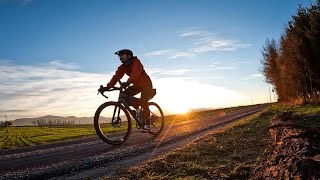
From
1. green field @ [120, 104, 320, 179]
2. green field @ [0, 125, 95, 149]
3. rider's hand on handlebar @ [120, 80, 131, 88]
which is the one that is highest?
rider's hand on handlebar @ [120, 80, 131, 88]

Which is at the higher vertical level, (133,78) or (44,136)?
(133,78)

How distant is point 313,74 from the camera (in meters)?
37.5

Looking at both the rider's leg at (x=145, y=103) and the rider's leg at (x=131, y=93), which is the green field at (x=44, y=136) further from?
the rider's leg at (x=131, y=93)

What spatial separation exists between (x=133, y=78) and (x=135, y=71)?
220mm

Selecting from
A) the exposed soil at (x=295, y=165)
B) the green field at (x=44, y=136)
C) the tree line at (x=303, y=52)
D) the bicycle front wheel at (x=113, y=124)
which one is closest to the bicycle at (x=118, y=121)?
the bicycle front wheel at (x=113, y=124)

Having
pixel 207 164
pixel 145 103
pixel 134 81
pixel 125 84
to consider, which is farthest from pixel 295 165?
pixel 145 103

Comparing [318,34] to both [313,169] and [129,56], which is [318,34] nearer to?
[129,56]

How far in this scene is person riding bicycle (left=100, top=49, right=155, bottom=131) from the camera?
991cm

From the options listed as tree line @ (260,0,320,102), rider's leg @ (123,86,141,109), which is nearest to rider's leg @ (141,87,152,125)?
rider's leg @ (123,86,141,109)

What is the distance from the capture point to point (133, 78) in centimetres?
997

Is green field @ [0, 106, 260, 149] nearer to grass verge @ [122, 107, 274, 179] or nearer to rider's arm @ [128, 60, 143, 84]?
rider's arm @ [128, 60, 143, 84]

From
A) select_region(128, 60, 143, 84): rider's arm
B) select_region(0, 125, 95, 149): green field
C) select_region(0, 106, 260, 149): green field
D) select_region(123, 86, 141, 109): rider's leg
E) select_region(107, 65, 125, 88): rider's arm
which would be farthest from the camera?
select_region(0, 106, 260, 149): green field

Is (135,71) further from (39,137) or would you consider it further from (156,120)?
(39,137)

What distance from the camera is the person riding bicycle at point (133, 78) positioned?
32.5 feet
